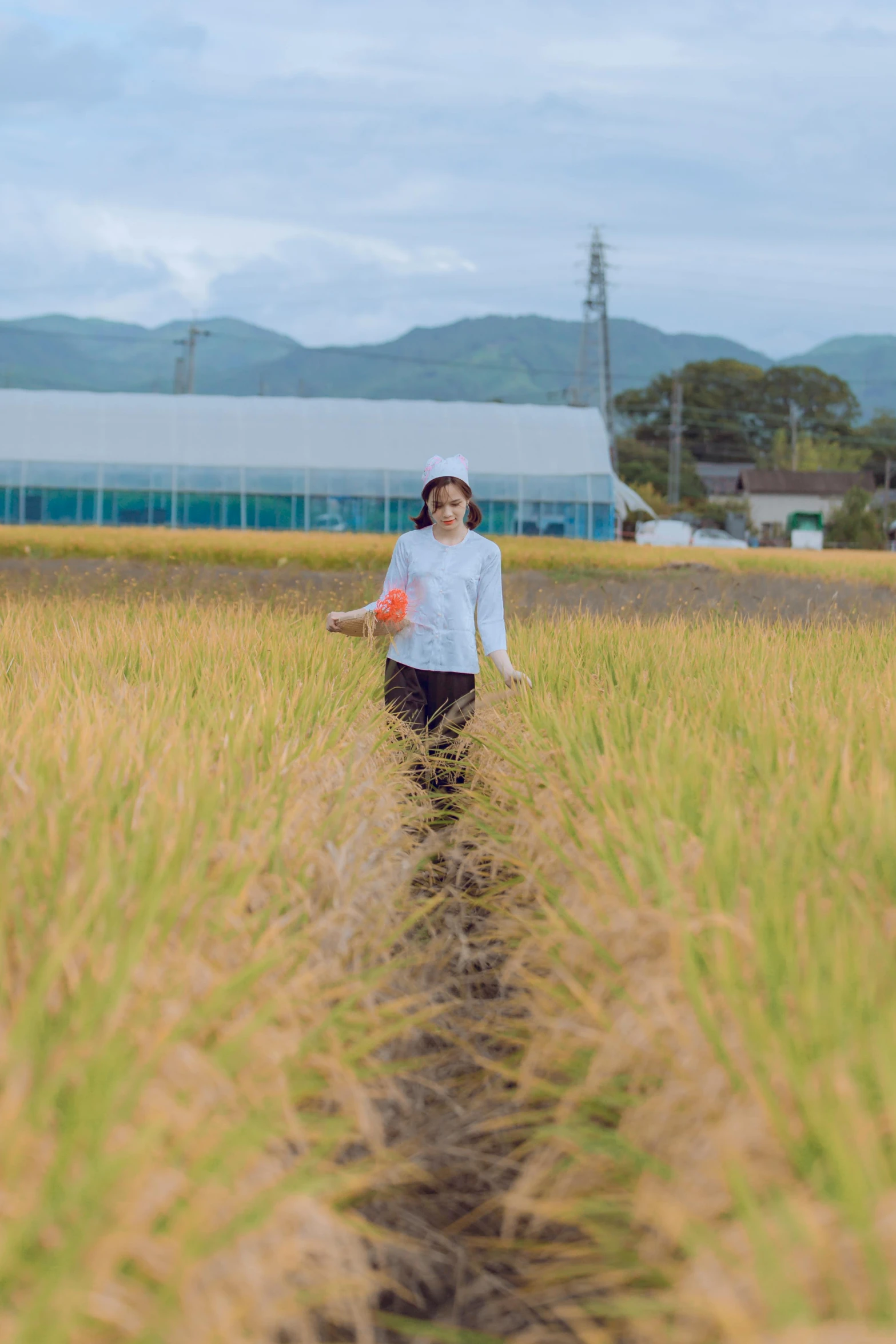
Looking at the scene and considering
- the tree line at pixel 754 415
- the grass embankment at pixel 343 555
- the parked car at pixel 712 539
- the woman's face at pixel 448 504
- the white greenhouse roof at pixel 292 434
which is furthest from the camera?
the tree line at pixel 754 415

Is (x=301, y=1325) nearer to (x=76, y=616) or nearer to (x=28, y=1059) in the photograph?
(x=28, y=1059)

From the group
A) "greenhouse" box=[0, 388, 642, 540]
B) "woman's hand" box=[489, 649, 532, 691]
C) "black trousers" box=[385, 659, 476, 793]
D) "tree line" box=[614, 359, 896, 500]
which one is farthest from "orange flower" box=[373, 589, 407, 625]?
"tree line" box=[614, 359, 896, 500]

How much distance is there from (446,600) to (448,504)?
37 centimetres

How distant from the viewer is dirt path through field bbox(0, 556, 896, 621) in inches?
394

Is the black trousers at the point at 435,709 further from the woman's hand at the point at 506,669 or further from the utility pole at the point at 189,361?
the utility pole at the point at 189,361

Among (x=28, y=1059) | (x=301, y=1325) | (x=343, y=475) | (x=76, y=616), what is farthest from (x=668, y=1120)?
(x=343, y=475)

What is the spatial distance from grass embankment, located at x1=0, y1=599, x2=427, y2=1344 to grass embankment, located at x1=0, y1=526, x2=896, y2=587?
11.9 meters

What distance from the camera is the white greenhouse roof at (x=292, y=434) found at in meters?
29.9

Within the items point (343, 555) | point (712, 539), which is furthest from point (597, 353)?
point (343, 555)

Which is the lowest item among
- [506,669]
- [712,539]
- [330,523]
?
[506,669]

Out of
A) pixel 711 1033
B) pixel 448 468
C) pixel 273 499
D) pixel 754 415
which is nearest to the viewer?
pixel 711 1033

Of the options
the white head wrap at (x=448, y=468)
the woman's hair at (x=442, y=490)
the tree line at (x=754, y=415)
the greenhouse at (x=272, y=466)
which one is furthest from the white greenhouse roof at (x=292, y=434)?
the tree line at (x=754, y=415)

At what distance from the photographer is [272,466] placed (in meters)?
30.0

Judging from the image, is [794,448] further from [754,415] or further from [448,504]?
[448,504]
